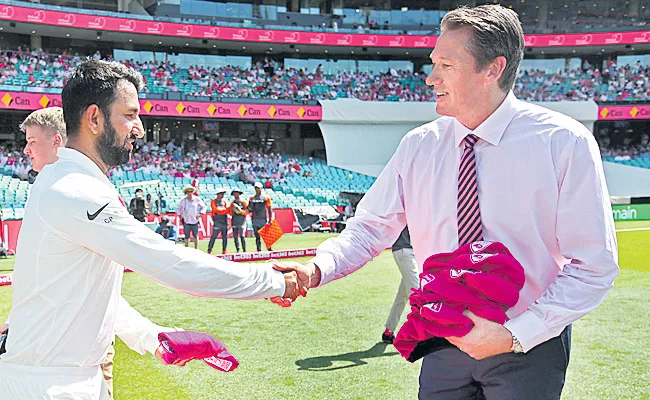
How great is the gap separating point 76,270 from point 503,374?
171cm

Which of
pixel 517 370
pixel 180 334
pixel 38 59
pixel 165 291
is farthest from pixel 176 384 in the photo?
pixel 38 59

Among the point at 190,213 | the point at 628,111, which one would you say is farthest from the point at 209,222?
the point at 628,111

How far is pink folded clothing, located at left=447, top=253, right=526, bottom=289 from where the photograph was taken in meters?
2.33

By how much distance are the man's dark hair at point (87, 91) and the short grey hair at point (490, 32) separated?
147 centimetres

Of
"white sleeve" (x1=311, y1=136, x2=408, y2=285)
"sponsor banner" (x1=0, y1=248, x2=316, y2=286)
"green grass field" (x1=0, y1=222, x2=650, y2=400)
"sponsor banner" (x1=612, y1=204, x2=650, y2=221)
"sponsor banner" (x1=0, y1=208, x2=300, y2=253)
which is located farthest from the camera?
"sponsor banner" (x1=612, y1=204, x2=650, y2=221)

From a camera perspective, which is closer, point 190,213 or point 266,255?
point 266,255

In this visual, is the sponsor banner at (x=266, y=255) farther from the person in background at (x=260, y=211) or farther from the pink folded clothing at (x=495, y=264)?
the pink folded clothing at (x=495, y=264)

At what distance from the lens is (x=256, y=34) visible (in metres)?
38.8

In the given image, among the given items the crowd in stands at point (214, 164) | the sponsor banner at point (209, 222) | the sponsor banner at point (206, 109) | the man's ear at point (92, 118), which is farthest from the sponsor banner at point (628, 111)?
the man's ear at point (92, 118)

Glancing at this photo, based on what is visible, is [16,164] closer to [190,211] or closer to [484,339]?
[190,211]

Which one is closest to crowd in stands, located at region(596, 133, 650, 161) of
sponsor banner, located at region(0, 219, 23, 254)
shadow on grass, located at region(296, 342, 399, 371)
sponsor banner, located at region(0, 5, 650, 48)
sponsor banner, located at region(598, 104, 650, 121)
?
sponsor banner, located at region(598, 104, 650, 121)

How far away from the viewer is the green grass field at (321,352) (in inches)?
231

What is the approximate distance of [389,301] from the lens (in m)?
10.2

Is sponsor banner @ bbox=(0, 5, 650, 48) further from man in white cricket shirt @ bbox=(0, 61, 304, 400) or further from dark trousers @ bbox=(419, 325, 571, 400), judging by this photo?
dark trousers @ bbox=(419, 325, 571, 400)
